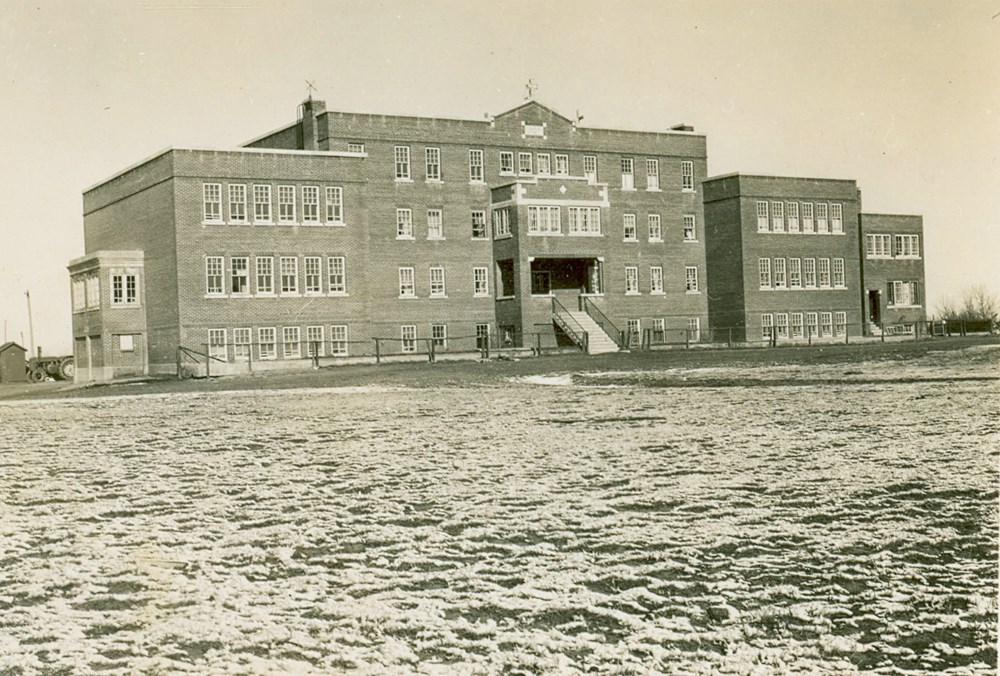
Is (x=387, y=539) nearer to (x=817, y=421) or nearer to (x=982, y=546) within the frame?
(x=982, y=546)

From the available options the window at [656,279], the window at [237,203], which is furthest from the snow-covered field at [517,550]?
the window at [656,279]

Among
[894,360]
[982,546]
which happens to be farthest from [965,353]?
[982,546]

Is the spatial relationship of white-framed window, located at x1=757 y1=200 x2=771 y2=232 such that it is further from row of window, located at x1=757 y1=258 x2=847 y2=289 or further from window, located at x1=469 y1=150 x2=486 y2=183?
window, located at x1=469 y1=150 x2=486 y2=183

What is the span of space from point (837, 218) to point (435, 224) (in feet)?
83.8

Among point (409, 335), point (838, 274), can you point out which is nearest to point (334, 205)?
point (409, 335)

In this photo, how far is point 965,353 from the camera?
29.2 meters

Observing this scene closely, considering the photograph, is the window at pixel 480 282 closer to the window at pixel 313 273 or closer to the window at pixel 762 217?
the window at pixel 313 273

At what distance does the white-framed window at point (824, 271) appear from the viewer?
202ft

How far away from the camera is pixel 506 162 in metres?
53.3

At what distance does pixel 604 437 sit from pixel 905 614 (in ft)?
27.3

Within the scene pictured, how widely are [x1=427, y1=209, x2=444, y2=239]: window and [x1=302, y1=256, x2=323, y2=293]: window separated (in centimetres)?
659

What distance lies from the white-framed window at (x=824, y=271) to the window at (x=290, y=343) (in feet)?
104

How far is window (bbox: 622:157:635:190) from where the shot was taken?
2235 inches

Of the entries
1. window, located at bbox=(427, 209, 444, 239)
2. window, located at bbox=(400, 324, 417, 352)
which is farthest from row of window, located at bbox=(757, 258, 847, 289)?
window, located at bbox=(400, 324, 417, 352)
